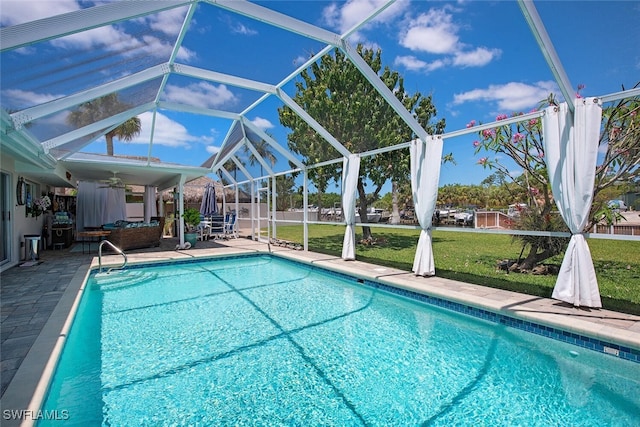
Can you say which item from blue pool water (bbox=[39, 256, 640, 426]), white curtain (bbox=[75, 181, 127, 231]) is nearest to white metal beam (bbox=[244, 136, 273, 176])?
white curtain (bbox=[75, 181, 127, 231])

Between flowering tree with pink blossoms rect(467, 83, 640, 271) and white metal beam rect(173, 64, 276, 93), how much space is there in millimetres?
4788

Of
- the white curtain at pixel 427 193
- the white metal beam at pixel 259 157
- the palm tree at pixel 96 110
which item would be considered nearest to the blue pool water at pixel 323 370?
the white curtain at pixel 427 193

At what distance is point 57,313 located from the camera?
4438 millimetres

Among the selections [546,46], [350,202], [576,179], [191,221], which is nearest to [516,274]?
[576,179]

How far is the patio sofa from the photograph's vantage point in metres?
10.4

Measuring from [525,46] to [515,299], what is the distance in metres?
6.65

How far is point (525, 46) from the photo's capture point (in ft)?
26.7

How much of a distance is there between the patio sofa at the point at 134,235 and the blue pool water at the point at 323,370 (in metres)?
5.22

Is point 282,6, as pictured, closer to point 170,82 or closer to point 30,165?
point 170,82

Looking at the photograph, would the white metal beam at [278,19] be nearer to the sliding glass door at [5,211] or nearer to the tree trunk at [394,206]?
the tree trunk at [394,206]

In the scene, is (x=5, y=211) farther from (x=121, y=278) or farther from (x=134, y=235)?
(x=121, y=278)

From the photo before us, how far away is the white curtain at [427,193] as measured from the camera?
6516 mm

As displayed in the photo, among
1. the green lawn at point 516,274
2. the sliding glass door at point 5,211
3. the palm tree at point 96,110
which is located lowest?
the green lawn at point 516,274

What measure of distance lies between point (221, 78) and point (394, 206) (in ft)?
21.1
